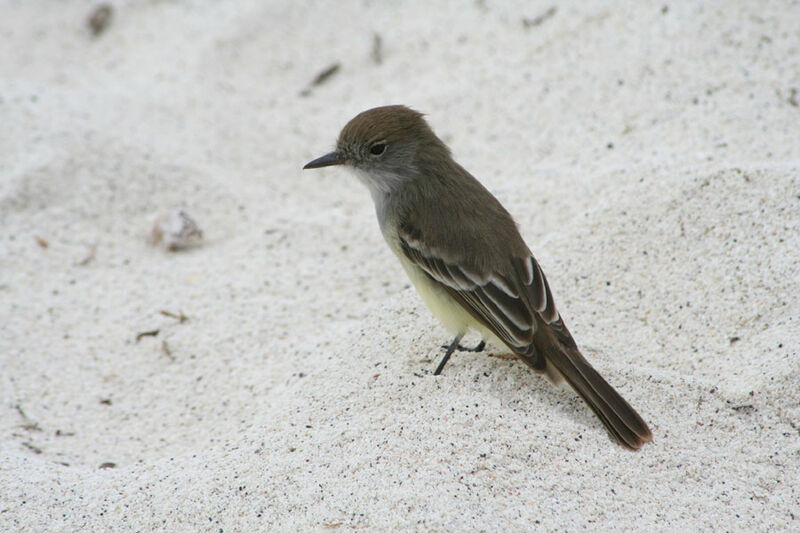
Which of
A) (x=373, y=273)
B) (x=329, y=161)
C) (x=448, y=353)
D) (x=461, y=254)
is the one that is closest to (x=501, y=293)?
(x=461, y=254)

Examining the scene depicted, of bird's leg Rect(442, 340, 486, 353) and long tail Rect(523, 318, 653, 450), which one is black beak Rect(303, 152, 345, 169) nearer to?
bird's leg Rect(442, 340, 486, 353)

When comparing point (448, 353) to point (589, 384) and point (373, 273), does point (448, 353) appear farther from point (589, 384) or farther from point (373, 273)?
point (373, 273)

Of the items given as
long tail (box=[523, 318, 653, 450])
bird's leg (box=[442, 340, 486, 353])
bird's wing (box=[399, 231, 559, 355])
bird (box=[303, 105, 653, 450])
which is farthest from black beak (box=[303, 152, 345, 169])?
long tail (box=[523, 318, 653, 450])

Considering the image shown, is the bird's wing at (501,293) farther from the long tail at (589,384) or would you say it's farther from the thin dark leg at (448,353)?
the thin dark leg at (448,353)

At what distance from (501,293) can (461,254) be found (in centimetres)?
30

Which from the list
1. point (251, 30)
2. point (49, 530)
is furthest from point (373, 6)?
point (49, 530)

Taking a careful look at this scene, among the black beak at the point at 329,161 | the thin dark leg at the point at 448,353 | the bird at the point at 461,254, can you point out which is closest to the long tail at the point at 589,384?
the bird at the point at 461,254

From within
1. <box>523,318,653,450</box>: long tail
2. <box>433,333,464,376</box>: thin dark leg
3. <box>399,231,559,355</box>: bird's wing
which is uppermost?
<box>399,231,559,355</box>: bird's wing

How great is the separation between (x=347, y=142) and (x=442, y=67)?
9.06ft

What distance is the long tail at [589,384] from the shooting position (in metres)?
3.42

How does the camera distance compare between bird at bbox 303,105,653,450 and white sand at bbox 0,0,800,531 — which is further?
bird at bbox 303,105,653,450

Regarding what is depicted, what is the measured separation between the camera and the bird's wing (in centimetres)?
381

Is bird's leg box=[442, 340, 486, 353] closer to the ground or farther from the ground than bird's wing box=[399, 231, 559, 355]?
closer to the ground

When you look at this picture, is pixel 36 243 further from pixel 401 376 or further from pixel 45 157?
pixel 401 376
